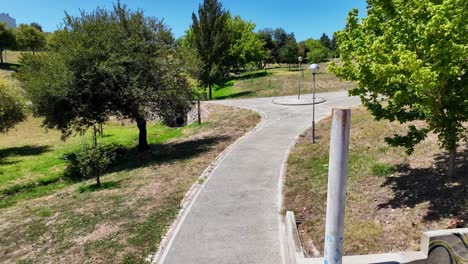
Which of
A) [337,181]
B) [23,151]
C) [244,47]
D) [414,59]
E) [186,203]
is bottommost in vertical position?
[23,151]

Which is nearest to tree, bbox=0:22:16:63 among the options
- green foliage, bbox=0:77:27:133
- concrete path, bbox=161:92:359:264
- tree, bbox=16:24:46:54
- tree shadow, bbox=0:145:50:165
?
tree, bbox=16:24:46:54

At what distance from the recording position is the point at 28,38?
74.7 meters

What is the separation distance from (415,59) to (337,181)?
399 centimetres

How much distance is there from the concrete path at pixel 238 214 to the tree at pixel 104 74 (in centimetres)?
575

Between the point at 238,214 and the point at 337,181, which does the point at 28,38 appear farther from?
the point at 337,181

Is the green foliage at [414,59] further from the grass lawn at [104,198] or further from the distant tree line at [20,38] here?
the distant tree line at [20,38]

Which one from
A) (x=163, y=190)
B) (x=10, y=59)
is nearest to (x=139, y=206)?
(x=163, y=190)

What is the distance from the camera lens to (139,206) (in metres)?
12.0

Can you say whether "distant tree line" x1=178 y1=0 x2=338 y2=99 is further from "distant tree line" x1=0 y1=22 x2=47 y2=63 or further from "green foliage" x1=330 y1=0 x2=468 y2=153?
"distant tree line" x1=0 y1=22 x2=47 y2=63

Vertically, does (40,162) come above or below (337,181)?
below

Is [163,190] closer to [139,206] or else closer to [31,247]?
[139,206]

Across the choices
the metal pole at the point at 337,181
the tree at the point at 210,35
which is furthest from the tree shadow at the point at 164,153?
the tree at the point at 210,35

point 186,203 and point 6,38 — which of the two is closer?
point 186,203

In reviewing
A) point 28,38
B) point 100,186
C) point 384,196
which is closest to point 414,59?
point 384,196
